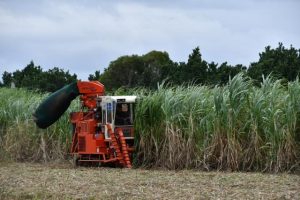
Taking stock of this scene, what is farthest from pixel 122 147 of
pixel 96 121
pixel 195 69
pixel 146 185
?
pixel 195 69

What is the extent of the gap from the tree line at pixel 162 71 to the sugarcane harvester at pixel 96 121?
7149 mm

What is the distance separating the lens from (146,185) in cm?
861

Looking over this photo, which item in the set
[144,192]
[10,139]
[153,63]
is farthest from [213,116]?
[153,63]

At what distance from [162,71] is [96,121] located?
1557cm

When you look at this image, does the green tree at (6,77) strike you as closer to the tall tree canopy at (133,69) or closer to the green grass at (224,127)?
the tall tree canopy at (133,69)

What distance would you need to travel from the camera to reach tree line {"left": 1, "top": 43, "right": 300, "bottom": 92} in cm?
2297

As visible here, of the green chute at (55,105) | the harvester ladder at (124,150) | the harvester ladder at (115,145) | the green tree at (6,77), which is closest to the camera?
the harvester ladder at (124,150)

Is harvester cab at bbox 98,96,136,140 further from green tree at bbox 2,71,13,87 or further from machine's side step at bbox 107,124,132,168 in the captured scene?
green tree at bbox 2,71,13,87

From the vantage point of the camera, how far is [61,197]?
25.8 feet

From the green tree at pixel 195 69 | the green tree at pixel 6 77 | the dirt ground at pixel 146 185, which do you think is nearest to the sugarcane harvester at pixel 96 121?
the dirt ground at pixel 146 185

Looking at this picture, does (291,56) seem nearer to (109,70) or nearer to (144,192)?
(109,70)

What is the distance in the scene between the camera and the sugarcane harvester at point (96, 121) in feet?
40.8

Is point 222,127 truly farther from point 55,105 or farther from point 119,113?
point 55,105

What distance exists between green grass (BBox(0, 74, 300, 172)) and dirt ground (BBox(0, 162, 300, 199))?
908mm
